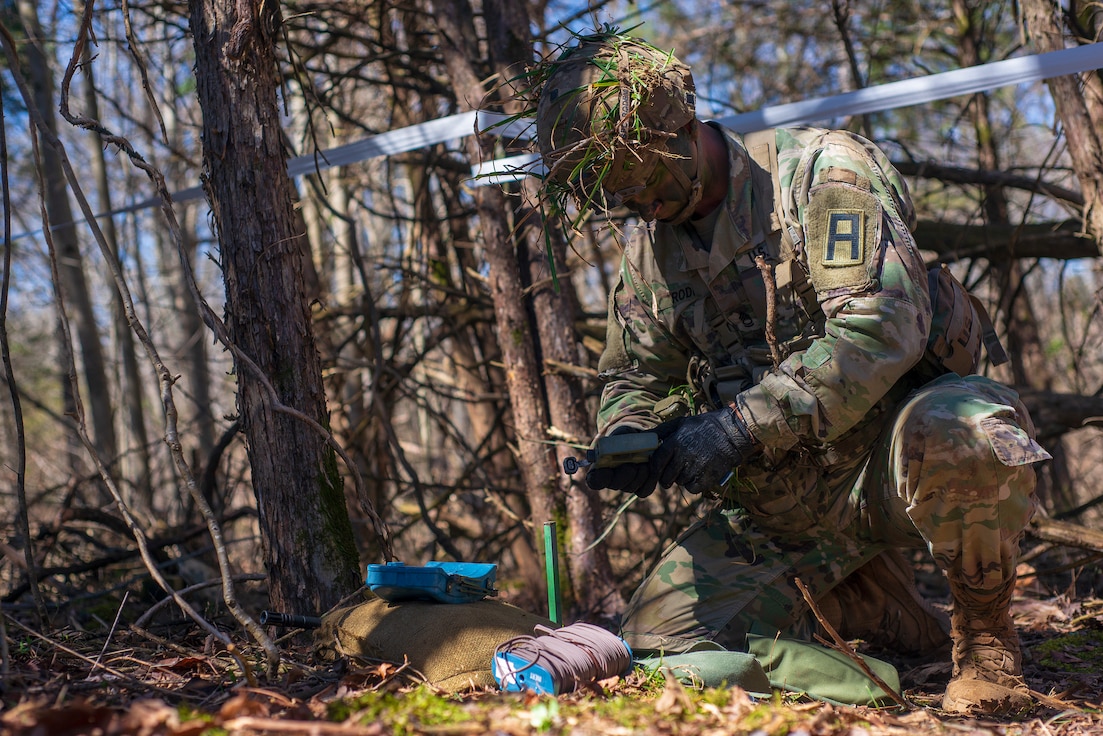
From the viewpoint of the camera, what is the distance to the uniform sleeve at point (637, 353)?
3.04m

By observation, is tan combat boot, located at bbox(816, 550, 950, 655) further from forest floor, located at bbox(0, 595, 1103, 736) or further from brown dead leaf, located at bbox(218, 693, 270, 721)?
brown dead leaf, located at bbox(218, 693, 270, 721)

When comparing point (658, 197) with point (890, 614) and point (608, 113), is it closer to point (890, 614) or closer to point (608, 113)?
point (608, 113)

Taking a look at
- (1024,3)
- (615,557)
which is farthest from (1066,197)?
(615,557)

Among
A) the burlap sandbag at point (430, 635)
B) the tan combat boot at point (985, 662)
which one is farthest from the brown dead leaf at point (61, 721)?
the tan combat boot at point (985, 662)

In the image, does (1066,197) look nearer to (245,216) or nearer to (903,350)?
(903,350)

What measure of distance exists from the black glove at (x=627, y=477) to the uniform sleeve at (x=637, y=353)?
0.37 m

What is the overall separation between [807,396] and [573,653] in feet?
3.18

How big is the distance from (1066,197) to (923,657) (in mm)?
2483

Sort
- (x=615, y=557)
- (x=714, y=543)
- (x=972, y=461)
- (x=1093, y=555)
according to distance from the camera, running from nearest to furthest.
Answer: (x=972, y=461), (x=714, y=543), (x=1093, y=555), (x=615, y=557)

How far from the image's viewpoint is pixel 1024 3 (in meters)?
3.68

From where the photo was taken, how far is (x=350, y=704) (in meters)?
1.72

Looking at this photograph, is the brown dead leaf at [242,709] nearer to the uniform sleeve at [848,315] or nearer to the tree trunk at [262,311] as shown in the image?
the tree trunk at [262,311]

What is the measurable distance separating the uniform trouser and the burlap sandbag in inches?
26.5

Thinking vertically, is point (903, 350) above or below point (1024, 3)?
below
